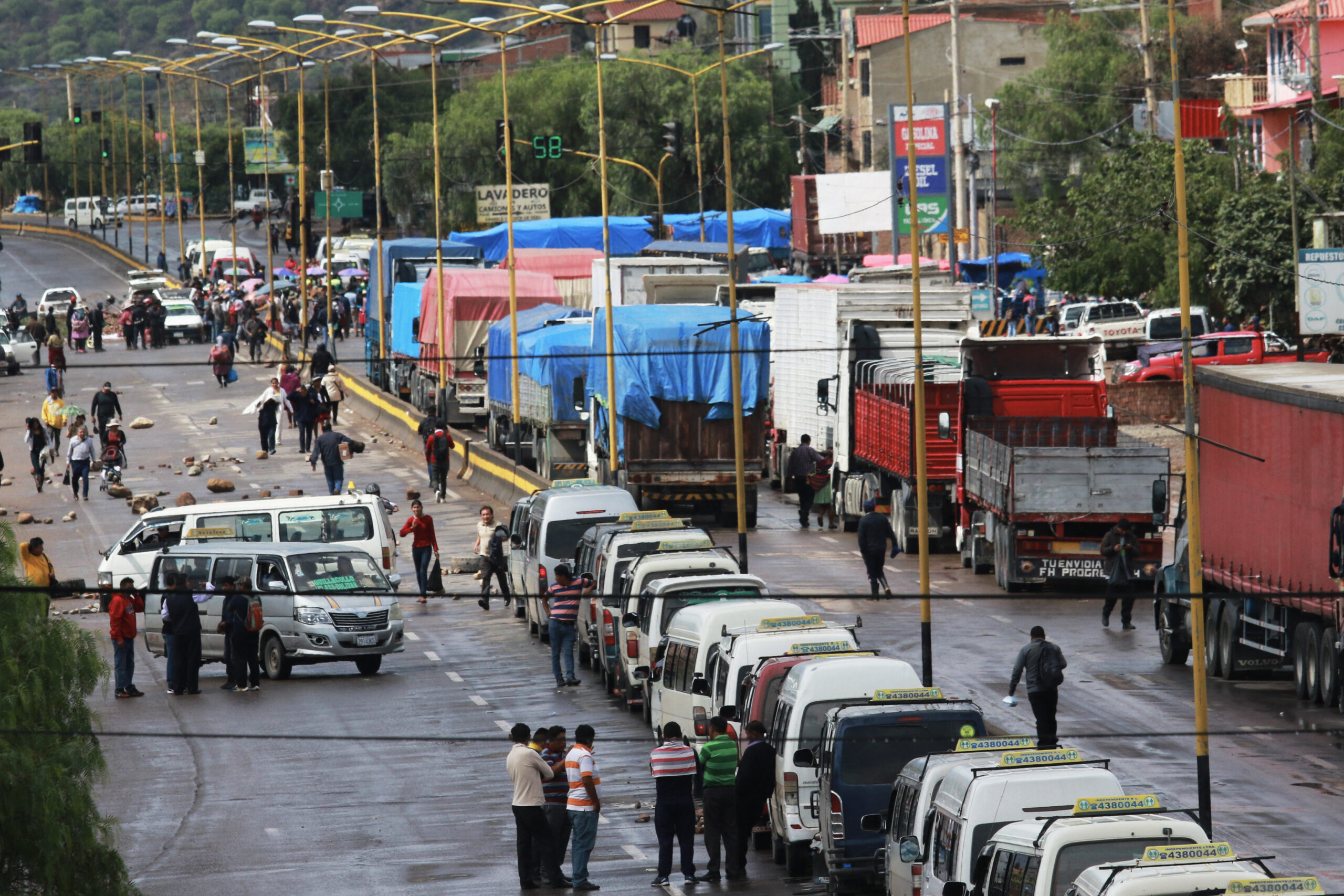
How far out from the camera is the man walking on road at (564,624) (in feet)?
78.4

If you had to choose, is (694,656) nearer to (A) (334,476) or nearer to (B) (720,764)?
(B) (720,764)

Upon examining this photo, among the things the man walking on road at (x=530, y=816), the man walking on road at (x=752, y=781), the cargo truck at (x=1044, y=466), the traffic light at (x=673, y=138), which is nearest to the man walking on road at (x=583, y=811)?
the man walking on road at (x=530, y=816)

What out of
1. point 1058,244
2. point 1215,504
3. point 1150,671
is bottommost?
point 1150,671

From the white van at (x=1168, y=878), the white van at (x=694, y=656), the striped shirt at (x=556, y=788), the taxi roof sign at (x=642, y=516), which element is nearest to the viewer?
the white van at (x=1168, y=878)

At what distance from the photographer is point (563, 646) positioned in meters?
24.2

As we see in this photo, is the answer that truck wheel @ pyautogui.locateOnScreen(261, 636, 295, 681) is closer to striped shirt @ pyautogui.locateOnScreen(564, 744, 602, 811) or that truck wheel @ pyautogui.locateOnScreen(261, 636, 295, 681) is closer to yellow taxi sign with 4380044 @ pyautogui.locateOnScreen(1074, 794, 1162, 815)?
striped shirt @ pyautogui.locateOnScreen(564, 744, 602, 811)

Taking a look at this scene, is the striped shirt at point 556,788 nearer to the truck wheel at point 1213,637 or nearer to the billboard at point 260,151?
the truck wheel at point 1213,637

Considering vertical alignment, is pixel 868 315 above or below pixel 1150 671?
above

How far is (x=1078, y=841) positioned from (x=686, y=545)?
1351cm

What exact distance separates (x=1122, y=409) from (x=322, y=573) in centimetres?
2311

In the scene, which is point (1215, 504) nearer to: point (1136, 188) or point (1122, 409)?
point (1122, 409)

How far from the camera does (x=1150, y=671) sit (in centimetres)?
2461

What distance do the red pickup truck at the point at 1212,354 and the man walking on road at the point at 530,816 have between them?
31292 millimetres

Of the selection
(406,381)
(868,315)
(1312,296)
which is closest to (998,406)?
(868,315)
